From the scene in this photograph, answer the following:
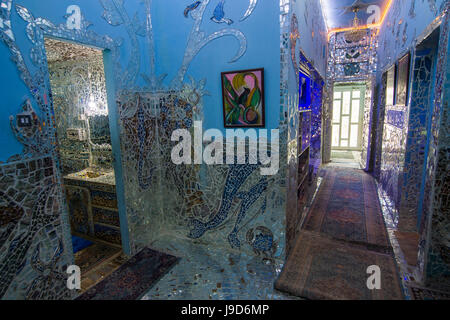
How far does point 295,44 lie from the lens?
2584 mm

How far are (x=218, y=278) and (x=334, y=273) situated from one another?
1.10 meters

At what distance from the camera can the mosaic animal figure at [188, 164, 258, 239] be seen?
2764 millimetres

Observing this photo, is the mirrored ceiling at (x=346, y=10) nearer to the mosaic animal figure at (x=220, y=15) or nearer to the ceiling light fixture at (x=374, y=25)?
the ceiling light fixture at (x=374, y=25)

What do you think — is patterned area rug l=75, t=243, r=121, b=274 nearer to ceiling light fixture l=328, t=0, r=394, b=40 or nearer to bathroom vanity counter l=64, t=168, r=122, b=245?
bathroom vanity counter l=64, t=168, r=122, b=245

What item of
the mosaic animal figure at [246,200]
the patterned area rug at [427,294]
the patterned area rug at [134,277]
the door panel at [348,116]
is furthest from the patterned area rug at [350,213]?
the door panel at [348,116]

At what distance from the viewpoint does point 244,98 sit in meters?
2.61

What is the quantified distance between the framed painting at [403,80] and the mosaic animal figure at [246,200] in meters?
2.31

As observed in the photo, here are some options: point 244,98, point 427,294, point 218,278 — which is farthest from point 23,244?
point 427,294

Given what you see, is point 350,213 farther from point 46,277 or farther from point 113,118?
point 46,277

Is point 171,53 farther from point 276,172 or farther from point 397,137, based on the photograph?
point 397,137

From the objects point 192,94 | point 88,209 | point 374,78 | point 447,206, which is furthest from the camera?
point 374,78

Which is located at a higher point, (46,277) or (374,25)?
(374,25)
